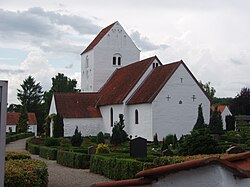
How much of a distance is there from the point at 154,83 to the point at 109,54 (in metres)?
13.6

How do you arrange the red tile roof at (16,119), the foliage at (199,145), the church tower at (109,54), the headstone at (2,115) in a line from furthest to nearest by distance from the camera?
1. the red tile roof at (16,119)
2. the church tower at (109,54)
3. the foliage at (199,145)
4. the headstone at (2,115)

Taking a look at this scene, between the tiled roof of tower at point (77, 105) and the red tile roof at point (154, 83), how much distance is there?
6266 millimetres

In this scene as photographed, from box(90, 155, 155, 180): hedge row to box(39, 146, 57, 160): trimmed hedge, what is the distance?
21.7ft

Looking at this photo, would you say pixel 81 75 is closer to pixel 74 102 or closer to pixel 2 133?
pixel 74 102

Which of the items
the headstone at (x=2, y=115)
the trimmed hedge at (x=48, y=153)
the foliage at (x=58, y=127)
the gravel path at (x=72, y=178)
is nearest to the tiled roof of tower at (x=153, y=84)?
the foliage at (x=58, y=127)

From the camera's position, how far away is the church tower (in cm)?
4653

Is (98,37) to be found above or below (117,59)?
above

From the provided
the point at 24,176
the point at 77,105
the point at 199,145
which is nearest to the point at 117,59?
the point at 77,105

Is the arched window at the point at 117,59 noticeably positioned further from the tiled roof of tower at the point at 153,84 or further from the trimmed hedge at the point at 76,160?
the trimmed hedge at the point at 76,160

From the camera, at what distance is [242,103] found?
62.3m

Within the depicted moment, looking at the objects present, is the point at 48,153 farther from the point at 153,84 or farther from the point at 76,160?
the point at 153,84

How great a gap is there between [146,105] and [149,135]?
8.26ft

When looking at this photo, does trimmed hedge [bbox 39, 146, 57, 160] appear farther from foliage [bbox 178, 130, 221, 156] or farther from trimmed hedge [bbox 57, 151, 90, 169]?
foliage [bbox 178, 130, 221, 156]

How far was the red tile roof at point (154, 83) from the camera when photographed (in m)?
33.2
